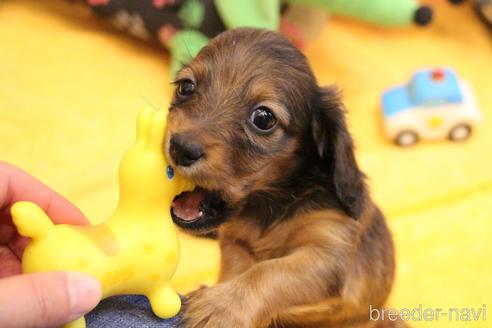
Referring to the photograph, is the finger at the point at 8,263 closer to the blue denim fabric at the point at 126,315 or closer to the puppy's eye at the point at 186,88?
the blue denim fabric at the point at 126,315

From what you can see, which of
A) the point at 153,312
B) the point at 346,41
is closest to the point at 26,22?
the point at 346,41

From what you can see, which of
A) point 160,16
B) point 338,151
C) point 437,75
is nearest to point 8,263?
point 338,151

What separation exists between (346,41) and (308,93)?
2095mm

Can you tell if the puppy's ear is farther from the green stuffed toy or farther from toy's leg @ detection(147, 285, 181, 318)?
the green stuffed toy

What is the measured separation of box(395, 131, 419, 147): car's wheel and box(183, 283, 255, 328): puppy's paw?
5.88ft

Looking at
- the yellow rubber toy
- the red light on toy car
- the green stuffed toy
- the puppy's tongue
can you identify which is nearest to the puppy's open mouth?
the puppy's tongue

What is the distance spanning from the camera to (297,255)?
1.79m

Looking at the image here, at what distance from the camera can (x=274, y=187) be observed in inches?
73.4

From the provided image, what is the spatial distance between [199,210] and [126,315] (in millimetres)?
330

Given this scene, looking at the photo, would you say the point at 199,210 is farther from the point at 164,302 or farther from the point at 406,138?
the point at 406,138

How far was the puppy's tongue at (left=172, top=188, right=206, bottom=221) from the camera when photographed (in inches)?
65.5

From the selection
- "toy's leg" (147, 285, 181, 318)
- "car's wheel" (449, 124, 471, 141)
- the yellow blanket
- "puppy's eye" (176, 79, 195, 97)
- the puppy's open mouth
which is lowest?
the yellow blanket

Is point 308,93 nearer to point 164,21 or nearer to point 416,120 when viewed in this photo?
point 416,120

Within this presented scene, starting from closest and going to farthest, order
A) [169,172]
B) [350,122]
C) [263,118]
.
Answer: [169,172], [263,118], [350,122]
